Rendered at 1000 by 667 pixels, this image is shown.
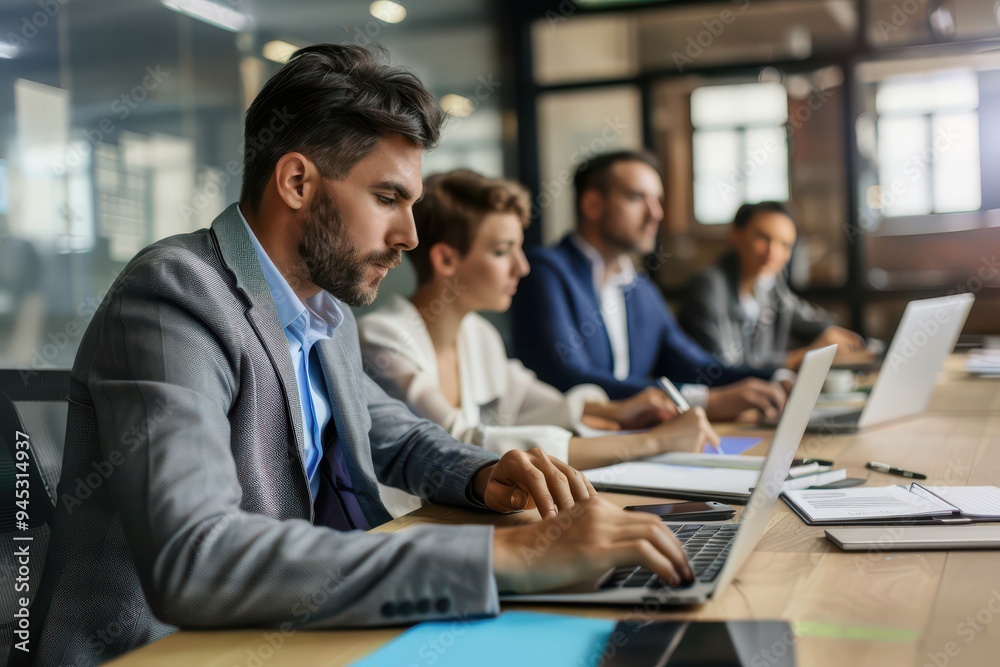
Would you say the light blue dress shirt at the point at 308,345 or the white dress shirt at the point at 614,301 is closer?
the light blue dress shirt at the point at 308,345

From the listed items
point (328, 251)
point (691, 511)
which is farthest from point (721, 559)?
point (328, 251)

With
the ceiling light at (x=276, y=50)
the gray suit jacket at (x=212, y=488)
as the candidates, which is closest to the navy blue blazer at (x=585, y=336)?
the ceiling light at (x=276, y=50)

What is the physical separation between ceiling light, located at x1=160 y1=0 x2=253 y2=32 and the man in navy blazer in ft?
4.18

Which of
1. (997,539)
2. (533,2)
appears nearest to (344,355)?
(997,539)

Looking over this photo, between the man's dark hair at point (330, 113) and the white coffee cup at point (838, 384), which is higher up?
the man's dark hair at point (330, 113)

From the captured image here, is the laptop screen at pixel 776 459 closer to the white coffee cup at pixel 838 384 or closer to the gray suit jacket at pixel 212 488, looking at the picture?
the gray suit jacket at pixel 212 488

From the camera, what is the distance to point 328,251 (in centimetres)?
138

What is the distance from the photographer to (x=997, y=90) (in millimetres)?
5875

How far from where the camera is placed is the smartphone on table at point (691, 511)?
1283 mm

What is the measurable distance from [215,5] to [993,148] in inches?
202

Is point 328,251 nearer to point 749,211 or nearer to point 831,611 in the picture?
point 831,611

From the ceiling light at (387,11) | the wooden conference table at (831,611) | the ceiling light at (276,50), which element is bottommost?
the wooden conference table at (831,611)

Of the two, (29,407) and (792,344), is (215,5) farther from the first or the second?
(792,344)

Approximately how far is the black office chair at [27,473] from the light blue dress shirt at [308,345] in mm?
341
